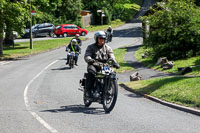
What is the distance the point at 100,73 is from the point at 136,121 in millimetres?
1722

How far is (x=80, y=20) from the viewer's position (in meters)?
64.8

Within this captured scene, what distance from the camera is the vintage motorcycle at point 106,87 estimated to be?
9.31 metres

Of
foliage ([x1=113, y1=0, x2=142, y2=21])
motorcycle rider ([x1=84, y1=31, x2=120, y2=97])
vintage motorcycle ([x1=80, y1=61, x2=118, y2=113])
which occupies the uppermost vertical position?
foliage ([x1=113, y1=0, x2=142, y2=21])

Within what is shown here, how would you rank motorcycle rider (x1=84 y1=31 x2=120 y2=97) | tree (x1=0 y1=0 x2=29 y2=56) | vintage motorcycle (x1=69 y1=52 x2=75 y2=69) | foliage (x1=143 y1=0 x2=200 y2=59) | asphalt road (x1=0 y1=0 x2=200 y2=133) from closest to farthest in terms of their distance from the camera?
asphalt road (x1=0 y1=0 x2=200 y2=133) < motorcycle rider (x1=84 y1=31 x2=120 y2=97) < vintage motorcycle (x1=69 y1=52 x2=75 y2=69) < foliage (x1=143 y1=0 x2=200 y2=59) < tree (x1=0 y1=0 x2=29 y2=56)

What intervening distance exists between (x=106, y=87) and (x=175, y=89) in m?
3.19

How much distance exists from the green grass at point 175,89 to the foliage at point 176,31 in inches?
378

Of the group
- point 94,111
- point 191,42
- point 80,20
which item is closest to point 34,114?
point 94,111

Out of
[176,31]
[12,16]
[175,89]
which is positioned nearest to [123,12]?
[12,16]

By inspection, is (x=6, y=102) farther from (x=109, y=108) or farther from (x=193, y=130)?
(x=193, y=130)

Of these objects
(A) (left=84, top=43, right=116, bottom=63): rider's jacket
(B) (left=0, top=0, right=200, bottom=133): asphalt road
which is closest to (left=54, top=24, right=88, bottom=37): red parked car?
(B) (left=0, top=0, right=200, bottom=133): asphalt road

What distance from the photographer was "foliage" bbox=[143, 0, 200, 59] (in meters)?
23.6

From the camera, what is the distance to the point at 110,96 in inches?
377

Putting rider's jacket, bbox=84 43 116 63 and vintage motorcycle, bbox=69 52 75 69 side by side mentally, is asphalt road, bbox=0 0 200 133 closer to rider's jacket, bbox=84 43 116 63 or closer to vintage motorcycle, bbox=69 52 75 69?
rider's jacket, bbox=84 43 116 63

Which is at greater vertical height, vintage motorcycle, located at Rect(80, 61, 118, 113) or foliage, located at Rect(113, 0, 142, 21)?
foliage, located at Rect(113, 0, 142, 21)
